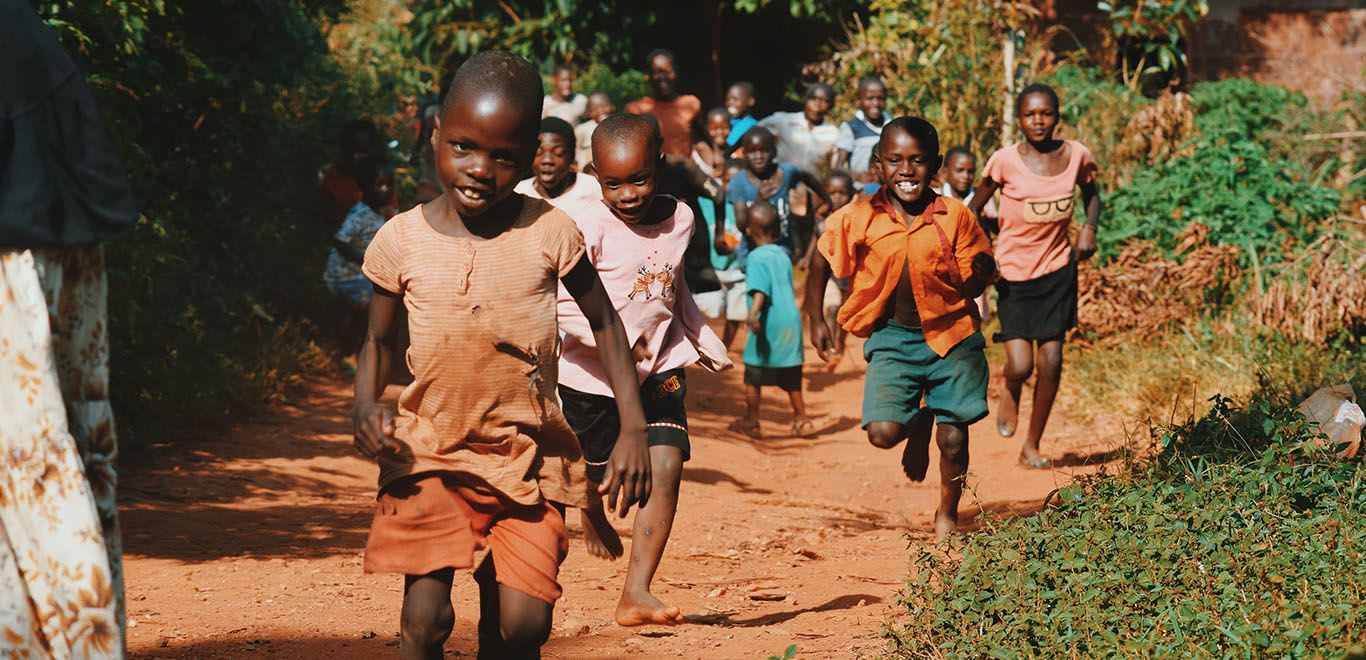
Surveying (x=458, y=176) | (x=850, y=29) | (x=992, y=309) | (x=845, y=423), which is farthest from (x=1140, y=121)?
(x=458, y=176)

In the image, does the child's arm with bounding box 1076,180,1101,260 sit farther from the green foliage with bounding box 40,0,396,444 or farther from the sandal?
the green foliage with bounding box 40,0,396,444

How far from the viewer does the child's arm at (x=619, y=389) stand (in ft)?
13.0

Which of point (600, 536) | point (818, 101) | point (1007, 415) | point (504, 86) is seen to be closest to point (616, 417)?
point (600, 536)

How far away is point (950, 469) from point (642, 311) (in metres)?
1.73

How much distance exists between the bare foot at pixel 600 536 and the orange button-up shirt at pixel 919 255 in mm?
1256

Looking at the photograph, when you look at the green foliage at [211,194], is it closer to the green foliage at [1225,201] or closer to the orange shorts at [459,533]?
the orange shorts at [459,533]

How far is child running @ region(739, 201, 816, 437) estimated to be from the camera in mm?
9992

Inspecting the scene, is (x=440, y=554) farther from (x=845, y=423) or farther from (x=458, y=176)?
(x=845, y=423)

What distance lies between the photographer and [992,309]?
11.8 m

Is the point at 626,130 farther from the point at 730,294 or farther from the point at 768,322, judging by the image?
the point at 730,294

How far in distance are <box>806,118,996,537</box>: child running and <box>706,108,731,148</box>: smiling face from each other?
21.8 ft

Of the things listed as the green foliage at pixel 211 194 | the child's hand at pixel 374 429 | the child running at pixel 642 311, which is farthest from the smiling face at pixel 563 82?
the child's hand at pixel 374 429

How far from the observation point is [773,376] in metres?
10.1

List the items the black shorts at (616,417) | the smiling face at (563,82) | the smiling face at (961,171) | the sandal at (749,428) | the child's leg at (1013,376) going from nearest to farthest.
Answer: the black shorts at (616,417), the child's leg at (1013,376), the sandal at (749,428), the smiling face at (961,171), the smiling face at (563,82)
